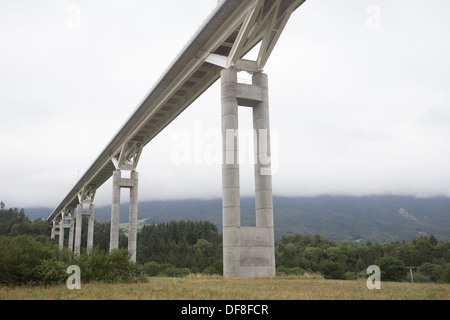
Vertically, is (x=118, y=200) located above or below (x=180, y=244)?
above

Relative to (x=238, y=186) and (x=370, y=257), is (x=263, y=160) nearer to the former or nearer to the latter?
(x=238, y=186)

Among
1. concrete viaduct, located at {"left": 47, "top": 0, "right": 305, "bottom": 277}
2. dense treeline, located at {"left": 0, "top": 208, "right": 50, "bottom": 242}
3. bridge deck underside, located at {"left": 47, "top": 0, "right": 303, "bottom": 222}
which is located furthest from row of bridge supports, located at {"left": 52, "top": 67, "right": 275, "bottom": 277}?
dense treeline, located at {"left": 0, "top": 208, "right": 50, "bottom": 242}

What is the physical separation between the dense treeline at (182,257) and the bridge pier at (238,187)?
20.9 ft

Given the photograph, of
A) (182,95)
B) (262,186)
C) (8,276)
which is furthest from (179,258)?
(8,276)

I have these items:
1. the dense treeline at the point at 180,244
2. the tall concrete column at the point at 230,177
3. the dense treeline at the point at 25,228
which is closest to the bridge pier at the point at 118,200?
the tall concrete column at the point at 230,177

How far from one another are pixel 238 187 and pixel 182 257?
262ft

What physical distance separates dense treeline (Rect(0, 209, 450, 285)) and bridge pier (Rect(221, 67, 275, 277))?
6.37 m

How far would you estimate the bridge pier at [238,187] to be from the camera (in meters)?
25.6

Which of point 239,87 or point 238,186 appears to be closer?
point 238,186

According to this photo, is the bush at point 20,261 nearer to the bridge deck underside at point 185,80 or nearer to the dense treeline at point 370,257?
the bridge deck underside at point 185,80

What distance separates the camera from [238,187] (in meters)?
26.1

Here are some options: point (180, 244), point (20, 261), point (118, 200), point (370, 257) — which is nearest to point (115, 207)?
point (118, 200)

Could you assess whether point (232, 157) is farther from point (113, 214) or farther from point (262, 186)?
point (113, 214)
